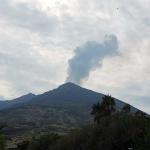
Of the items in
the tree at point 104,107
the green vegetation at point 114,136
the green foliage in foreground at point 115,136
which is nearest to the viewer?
the green foliage in foreground at point 115,136

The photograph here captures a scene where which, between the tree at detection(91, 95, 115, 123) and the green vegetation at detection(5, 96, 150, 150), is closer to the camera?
the green vegetation at detection(5, 96, 150, 150)

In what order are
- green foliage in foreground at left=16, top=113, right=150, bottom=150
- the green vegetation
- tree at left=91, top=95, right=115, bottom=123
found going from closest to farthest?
green foliage in foreground at left=16, top=113, right=150, bottom=150
the green vegetation
tree at left=91, top=95, right=115, bottom=123

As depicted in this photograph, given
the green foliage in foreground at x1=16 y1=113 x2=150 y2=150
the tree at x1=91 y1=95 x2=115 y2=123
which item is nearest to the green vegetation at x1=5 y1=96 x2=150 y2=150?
the green foliage in foreground at x1=16 y1=113 x2=150 y2=150

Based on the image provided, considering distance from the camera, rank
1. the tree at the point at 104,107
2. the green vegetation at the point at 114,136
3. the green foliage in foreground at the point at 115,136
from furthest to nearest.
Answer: the tree at the point at 104,107 → the green vegetation at the point at 114,136 → the green foliage in foreground at the point at 115,136

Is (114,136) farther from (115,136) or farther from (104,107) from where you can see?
(104,107)

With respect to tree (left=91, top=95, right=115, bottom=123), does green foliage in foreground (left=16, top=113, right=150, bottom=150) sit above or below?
below

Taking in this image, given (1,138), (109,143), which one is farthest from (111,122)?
(1,138)

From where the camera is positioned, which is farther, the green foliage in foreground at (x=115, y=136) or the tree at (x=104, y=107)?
the tree at (x=104, y=107)

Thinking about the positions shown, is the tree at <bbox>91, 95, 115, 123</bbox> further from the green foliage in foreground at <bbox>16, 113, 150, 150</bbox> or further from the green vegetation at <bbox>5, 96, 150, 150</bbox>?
the green foliage in foreground at <bbox>16, 113, 150, 150</bbox>

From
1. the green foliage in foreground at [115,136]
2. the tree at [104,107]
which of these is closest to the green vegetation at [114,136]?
the green foliage in foreground at [115,136]

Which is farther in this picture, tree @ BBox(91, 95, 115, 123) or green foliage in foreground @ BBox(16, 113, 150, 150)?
tree @ BBox(91, 95, 115, 123)

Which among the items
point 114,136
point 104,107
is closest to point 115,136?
point 114,136

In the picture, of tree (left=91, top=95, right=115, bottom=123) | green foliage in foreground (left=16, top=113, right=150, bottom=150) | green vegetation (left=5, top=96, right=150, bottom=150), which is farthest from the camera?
tree (left=91, top=95, right=115, bottom=123)

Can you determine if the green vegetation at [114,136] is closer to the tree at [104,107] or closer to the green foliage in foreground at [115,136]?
the green foliage in foreground at [115,136]
